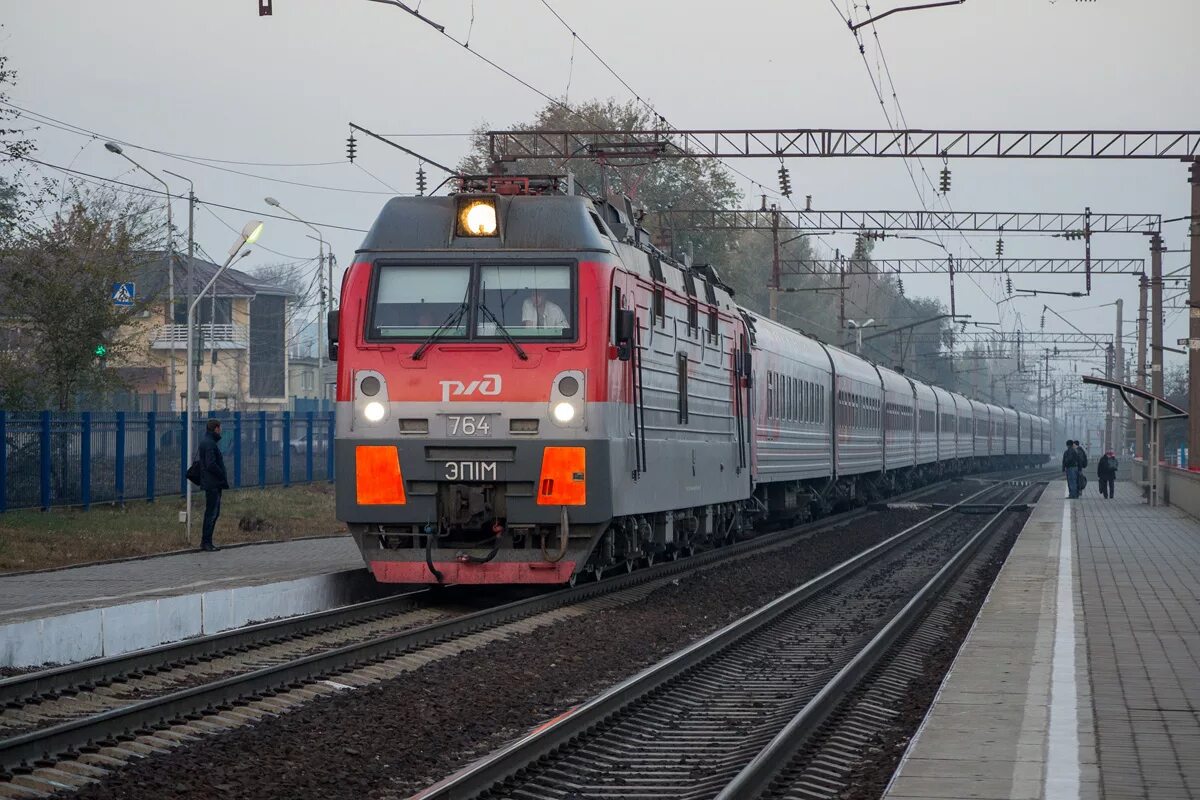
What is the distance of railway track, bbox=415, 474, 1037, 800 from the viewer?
7.61 metres

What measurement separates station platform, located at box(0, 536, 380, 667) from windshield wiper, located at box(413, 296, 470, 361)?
2650mm

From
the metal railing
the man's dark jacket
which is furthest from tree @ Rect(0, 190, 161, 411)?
the metal railing

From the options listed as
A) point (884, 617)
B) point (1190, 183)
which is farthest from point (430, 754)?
point (1190, 183)

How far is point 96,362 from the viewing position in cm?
2880

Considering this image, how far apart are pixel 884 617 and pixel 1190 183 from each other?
1953 centimetres

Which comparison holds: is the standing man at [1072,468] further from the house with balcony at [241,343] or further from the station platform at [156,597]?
the house with balcony at [241,343]

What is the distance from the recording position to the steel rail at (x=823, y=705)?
736 centimetres

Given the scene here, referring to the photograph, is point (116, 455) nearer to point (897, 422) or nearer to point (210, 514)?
point (210, 514)

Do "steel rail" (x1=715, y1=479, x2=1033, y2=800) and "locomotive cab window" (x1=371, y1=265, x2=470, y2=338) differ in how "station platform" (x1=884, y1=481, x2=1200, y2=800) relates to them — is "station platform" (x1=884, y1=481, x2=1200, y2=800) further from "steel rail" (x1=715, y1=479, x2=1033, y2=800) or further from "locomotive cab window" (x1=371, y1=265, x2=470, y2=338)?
"locomotive cab window" (x1=371, y1=265, x2=470, y2=338)

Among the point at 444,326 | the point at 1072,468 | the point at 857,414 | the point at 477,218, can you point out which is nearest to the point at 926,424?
the point at 1072,468

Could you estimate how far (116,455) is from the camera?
26.6 m

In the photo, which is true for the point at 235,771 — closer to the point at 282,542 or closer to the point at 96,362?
the point at 282,542

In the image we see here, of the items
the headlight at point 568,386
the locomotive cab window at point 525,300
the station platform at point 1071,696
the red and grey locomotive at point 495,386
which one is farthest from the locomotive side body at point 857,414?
the headlight at point 568,386

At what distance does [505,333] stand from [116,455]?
47.3 ft
